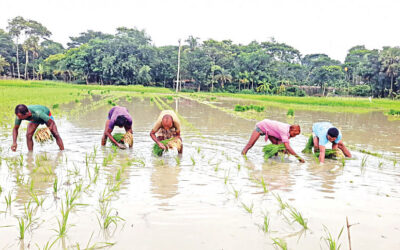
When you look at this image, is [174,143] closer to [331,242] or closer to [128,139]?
[128,139]

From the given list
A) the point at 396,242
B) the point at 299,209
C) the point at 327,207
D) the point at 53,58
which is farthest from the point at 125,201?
the point at 53,58

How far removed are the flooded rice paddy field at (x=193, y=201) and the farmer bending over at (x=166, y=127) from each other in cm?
31

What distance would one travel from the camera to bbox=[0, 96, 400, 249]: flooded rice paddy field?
7.34 feet

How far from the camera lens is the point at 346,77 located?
47.6 meters

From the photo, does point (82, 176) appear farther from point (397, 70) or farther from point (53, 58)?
point (53, 58)

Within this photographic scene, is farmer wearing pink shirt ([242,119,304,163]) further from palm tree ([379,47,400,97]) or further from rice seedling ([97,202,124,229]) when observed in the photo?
palm tree ([379,47,400,97])

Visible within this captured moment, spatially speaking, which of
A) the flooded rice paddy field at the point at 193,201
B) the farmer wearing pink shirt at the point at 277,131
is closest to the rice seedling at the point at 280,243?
the flooded rice paddy field at the point at 193,201

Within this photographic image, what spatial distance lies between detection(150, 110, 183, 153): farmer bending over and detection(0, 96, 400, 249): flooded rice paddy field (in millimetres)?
309

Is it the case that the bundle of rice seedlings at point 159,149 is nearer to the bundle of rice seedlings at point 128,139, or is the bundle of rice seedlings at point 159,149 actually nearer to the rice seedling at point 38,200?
the bundle of rice seedlings at point 128,139

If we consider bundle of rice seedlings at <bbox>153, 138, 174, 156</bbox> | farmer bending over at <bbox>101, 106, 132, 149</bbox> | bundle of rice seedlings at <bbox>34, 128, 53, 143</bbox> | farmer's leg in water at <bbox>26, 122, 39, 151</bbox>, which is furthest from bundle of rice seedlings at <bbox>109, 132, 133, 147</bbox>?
farmer's leg in water at <bbox>26, 122, 39, 151</bbox>

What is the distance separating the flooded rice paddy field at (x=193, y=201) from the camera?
224 cm

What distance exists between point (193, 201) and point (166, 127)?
1.96 meters

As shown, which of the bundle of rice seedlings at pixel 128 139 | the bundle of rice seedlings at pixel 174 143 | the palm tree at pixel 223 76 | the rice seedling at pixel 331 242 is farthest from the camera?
the palm tree at pixel 223 76

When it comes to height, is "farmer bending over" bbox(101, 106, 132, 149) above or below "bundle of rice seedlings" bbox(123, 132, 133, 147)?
above
